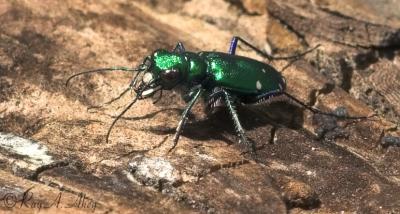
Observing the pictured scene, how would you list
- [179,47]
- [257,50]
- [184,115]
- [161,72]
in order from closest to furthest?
1. [184,115]
2. [161,72]
3. [179,47]
4. [257,50]

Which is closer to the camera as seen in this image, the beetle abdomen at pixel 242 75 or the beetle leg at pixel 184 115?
the beetle leg at pixel 184 115

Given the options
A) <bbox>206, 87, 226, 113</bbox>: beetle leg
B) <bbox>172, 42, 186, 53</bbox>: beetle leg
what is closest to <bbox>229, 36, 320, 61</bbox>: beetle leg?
<bbox>172, 42, 186, 53</bbox>: beetle leg

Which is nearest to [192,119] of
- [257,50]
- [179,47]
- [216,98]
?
[216,98]

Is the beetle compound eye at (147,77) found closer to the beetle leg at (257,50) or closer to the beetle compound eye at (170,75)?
the beetle compound eye at (170,75)

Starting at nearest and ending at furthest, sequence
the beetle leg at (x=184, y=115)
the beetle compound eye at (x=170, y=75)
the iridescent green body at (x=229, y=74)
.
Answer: the beetle leg at (x=184, y=115) < the beetle compound eye at (x=170, y=75) < the iridescent green body at (x=229, y=74)

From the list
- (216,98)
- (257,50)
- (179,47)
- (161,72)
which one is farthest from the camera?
(257,50)

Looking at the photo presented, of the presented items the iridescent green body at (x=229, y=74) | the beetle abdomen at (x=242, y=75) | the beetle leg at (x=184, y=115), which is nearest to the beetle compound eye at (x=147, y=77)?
the iridescent green body at (x=229, y=74)

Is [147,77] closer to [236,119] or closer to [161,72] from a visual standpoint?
[161,72]
